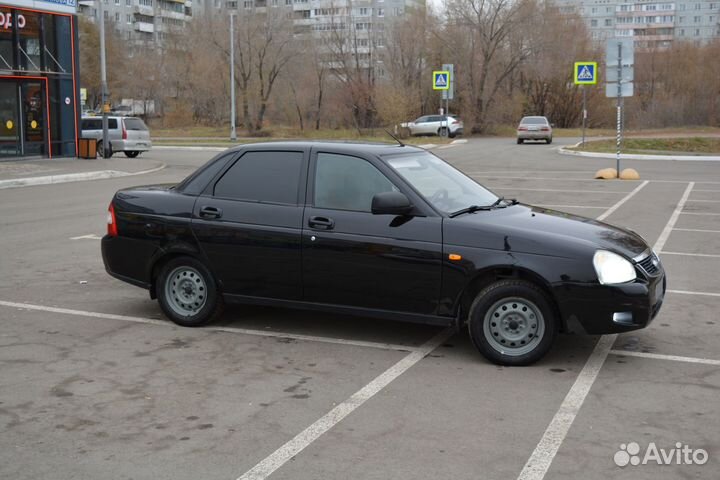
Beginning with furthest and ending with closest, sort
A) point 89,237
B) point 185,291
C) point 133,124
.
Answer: point 133,124
point 89,237
point 185,291

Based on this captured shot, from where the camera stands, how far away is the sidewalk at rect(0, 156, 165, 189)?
77.1 ft

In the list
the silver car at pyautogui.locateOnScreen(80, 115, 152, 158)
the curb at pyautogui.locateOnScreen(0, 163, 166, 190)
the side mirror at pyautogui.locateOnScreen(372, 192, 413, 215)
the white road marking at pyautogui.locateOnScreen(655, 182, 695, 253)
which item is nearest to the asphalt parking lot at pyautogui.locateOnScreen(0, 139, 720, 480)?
the side mirror at pyautogui.locateOnScreen(372, 192, 413, 215)

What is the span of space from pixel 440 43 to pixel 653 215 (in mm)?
49243

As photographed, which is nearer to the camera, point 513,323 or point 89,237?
point 513,323

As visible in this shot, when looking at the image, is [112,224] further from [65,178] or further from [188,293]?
[65,178]

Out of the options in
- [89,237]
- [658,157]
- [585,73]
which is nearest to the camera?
[89,237]

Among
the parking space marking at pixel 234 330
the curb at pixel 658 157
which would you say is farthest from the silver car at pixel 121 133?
the parking space marking at pixel 234 330

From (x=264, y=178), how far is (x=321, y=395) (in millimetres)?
2326

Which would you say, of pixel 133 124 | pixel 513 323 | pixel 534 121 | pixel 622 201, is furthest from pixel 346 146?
pixel 534 121

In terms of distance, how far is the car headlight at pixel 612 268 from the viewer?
249 inches

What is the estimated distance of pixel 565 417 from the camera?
17.7 ft

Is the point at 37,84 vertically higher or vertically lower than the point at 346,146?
higher

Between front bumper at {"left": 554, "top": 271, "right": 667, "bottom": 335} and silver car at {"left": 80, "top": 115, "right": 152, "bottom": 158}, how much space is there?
28830mm

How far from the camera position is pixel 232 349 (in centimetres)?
697
